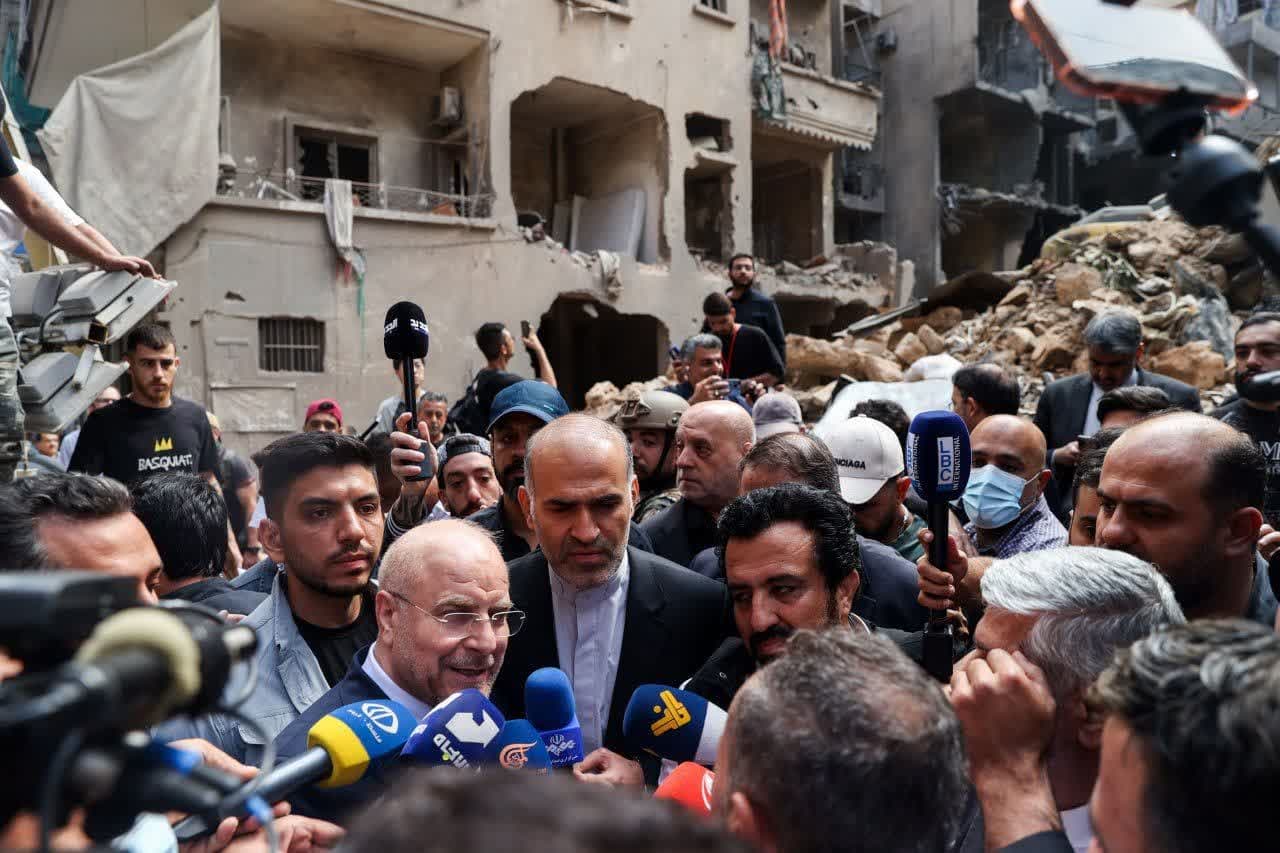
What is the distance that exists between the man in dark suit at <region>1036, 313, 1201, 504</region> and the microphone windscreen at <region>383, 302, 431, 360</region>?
11.2 feet

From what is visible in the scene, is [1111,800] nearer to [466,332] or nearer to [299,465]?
[299,465]

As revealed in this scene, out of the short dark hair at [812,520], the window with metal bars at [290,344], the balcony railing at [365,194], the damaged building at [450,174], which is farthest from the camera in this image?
the balcony railing at [365,194]

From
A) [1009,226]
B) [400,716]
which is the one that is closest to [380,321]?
[400,716]

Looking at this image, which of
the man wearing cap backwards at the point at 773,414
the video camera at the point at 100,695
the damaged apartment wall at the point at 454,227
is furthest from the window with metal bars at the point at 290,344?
the video camera at the point at 100,695

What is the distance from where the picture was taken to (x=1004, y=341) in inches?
581

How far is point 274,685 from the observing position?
288 centimetres

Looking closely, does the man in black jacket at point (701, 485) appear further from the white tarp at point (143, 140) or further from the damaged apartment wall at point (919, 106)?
the damaged apartment wall at point (919, 106)

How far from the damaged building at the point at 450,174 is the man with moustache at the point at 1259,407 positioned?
→ 42.8 feet

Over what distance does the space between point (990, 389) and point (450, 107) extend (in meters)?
14.1

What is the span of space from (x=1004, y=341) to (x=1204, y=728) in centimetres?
1451

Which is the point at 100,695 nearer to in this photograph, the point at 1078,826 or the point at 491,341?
the point at 1078,826

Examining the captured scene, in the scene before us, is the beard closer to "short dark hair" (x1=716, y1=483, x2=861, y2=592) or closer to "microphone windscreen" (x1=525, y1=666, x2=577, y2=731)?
"short dark hair" (x1=716, y1=483, x2=861, y2=592)

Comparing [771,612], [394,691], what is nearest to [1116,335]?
[771,612]

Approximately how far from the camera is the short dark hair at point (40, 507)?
239cm
